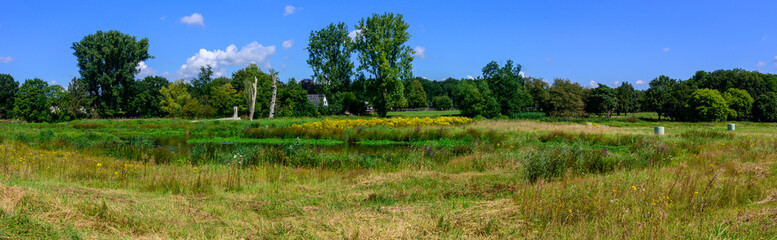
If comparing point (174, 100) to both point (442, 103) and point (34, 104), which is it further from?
point (442, 103)

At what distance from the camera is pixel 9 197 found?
6141 millimetres

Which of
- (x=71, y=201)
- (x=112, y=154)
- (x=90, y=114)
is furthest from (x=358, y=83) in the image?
(x=71, y=201)

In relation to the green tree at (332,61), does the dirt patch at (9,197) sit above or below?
below

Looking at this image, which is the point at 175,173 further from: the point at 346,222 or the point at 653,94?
the point at 653,94

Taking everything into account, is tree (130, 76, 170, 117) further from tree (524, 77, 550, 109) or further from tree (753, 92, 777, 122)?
tree (753, 92, 777, 122)

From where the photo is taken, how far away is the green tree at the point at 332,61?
2249 inches

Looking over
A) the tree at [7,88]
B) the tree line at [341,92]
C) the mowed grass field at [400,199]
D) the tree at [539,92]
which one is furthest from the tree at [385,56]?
the tree at [7,88]

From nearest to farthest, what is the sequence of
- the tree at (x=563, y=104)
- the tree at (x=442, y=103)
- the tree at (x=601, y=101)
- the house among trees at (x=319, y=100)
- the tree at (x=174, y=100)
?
the tree at (x=174, y=100) → the house among trees at (x=319, y=100) → the tree at (x=563, y=104) → the tree at (x=601, y=101) → the tree at (x=442, y=103)

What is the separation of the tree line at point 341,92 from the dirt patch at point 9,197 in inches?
1790

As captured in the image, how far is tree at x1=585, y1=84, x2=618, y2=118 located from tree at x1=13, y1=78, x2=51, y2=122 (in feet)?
239

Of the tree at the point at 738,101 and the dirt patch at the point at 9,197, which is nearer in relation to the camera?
the dirt patch at the point at 9,197

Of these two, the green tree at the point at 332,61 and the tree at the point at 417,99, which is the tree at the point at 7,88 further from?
the tree at the point at 417,99

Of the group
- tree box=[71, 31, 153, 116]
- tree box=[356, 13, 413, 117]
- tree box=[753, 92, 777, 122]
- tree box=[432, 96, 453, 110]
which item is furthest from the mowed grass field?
tree box=[432, 96, 453, 110]

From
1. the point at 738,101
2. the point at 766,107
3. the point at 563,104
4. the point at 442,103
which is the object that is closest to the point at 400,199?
the point at 563,104
